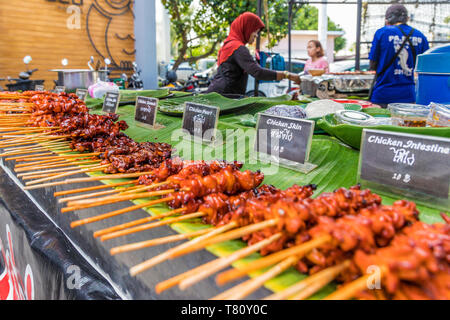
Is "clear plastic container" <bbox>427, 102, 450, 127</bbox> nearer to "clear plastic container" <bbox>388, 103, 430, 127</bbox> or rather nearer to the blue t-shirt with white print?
"clear plastic container" <bbox>388, 103, 430, 127</bbox>

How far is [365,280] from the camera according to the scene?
69 cm

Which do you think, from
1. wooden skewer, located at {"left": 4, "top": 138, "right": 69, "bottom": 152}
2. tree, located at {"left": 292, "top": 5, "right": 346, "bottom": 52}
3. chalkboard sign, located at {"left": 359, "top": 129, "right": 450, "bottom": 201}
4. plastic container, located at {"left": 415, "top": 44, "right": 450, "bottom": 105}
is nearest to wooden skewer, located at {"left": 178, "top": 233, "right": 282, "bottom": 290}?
chalkboard sign, located at {"left": 359, "top": 129, "right": 450, "bottom": 201}

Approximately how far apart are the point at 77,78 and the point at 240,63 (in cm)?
248

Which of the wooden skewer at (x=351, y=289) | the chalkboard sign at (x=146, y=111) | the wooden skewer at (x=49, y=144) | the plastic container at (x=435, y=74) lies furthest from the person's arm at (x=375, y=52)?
the wooden skewer at (x=351, y=289)

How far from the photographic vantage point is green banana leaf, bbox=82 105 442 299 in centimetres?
94

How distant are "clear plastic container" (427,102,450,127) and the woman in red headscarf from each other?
2468 mm

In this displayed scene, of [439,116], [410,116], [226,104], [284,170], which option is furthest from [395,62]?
[284,170]

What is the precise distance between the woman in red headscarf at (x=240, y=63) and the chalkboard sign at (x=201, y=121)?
6.37 feet

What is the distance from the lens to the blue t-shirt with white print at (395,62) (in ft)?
12.8

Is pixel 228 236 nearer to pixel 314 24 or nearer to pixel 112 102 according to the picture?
pixel 112 102

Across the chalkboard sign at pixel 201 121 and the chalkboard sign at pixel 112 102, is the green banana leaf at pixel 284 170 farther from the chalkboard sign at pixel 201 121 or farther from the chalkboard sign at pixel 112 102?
the chalkboard sign at pixel 112 102

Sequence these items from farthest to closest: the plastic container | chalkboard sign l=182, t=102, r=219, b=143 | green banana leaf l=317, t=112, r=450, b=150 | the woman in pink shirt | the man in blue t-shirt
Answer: the woman in pink shirt, the man in blue t-shirt, the plastic container, chalkboard sign l=182, t=102, r=219, b=143, green banana leaf l=317, t=112, r=450, b=150

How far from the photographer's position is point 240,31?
4.21m
